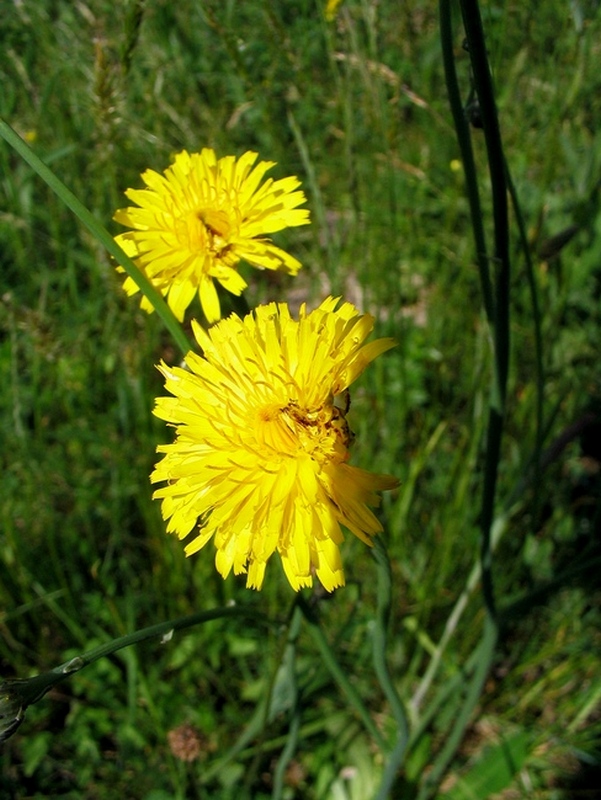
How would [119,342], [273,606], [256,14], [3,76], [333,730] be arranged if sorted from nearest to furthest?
[273,606] < [333,730] < [119,342] < [3,76] < [256,14]

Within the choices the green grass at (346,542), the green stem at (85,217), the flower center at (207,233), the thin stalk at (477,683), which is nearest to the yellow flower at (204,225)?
the flower center at (207,233)

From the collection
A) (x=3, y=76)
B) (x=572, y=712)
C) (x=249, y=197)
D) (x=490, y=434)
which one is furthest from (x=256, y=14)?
(x=572, y=712)

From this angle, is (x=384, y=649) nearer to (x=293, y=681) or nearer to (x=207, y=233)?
(x=293, y=681)

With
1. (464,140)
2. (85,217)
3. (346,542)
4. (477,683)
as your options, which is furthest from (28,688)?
(346,542)

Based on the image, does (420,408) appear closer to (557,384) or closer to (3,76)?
(557,384)

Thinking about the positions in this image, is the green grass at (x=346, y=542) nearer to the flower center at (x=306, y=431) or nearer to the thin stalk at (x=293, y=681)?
the thin stalk at (x=293, y=681)

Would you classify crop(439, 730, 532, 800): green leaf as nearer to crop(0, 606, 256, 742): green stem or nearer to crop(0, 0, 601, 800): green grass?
crop(0, 0, 601, 800): green grass
